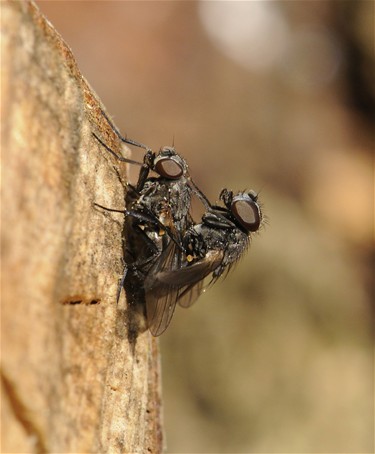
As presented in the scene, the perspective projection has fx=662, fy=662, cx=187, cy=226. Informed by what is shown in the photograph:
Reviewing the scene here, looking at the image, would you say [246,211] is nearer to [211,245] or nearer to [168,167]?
[211,245]

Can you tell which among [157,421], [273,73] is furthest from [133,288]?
[273,73]

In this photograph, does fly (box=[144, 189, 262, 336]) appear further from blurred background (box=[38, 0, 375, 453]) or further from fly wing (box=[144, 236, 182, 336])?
blurred background (box=[38, 0, 375, 453])

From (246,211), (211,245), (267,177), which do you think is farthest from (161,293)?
(267,177)

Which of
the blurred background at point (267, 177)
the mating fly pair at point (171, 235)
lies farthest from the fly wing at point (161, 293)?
the blurred background at point (267, 177)

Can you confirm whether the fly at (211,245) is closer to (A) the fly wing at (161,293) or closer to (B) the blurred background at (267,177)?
(A) the fly wing at (161,293)

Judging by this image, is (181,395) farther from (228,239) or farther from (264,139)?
(264,139)
